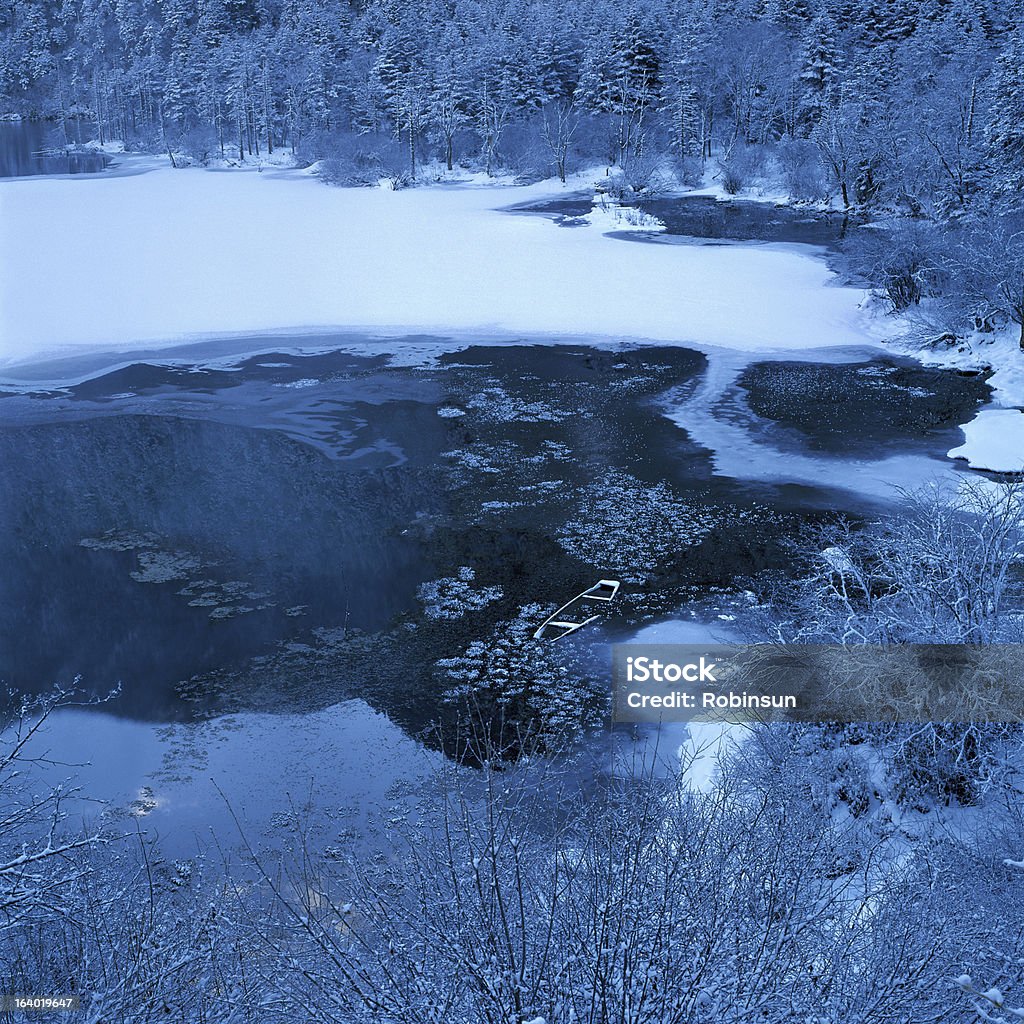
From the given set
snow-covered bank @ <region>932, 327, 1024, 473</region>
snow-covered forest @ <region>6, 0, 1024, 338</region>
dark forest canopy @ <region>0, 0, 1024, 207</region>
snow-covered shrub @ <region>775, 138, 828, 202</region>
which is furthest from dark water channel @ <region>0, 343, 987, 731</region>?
snow-covered shrub @ <region>775, 138, 828, 202</region>

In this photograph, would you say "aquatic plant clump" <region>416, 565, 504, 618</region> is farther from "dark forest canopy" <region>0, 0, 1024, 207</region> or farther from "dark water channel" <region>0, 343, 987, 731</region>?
"dark forest canopy" <region>0, 0, 1024, 207</region>

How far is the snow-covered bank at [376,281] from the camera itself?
117 ft

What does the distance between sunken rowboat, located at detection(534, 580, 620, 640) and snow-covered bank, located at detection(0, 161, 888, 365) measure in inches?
709

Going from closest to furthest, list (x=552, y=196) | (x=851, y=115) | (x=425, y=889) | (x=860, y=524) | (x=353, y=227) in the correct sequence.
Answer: (x=425, y=889), (x=860, y=524), (x=353, y=227), (x=851, y=115), (x=552, y=196)

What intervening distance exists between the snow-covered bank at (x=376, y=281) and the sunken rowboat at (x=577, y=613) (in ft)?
59.1

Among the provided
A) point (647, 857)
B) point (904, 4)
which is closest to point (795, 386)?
point (647, 857)

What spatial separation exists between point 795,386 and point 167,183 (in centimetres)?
5954

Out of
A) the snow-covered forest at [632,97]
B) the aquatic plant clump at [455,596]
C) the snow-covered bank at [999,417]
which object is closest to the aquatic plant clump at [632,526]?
the aquatic plant clump at [455,596]

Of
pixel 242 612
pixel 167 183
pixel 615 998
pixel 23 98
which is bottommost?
pixel 242 612

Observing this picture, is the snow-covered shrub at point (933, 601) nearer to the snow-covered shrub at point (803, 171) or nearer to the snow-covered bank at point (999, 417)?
the snow-covered bank at point (999, 417)

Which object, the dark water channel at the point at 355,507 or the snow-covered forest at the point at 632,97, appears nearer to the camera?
the dark water channel at the point at 355,507

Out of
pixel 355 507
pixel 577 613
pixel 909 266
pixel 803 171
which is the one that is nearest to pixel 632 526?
pixel 577 613

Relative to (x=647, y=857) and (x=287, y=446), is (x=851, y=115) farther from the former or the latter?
(x=647, y=857)

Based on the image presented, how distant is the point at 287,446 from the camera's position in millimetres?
24734
